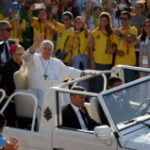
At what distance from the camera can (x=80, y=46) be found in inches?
385

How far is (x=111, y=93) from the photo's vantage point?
5504 mm

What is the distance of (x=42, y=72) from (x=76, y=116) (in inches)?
57.0

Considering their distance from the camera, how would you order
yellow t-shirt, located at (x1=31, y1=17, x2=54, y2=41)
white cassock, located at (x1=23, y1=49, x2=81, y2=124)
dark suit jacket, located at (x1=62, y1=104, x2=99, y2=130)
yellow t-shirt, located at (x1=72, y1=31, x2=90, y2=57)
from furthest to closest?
yellow t-shirt, located at (x1=31, y1=17, x2=54, y2=41) < yellow t-shirt, located at (x1=72, y1=31, x2=90, y2=57) < white cassock, located at (x1=23, y1=49, x2=81, y2=124) < dark suit jacket, located at (x1=62, y1=104, x2=99, y2=130)

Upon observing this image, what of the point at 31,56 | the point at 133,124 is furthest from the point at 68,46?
the point at 133,124

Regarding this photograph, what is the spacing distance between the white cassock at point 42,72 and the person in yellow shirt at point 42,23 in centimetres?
294

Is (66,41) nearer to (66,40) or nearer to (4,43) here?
(66,40)

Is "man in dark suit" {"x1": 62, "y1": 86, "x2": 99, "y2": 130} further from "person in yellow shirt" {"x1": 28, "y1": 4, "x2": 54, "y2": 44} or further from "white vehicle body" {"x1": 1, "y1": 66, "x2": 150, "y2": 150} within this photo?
"person in yellow shirt" {"x1": 28, "y1": 4, "x2": 54, "y2": 44}

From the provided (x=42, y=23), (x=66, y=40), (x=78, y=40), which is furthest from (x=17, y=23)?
(x=78, y=40)

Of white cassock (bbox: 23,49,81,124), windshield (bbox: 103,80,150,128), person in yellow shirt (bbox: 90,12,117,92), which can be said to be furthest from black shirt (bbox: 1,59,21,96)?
person in yellow shirt (bbox: 90,12,117,92)

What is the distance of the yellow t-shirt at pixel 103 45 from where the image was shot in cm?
941

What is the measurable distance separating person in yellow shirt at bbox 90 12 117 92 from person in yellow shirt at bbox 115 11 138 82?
127 mm

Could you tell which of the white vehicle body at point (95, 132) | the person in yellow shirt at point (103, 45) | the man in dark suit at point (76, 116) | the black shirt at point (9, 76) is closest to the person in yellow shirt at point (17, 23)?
the person in yellow shirt at point (103, 45)

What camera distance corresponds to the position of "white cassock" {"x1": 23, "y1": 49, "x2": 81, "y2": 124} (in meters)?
6.86

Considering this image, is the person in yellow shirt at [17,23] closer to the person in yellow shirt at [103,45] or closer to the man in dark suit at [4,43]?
the man in dark suit at [4,43]
